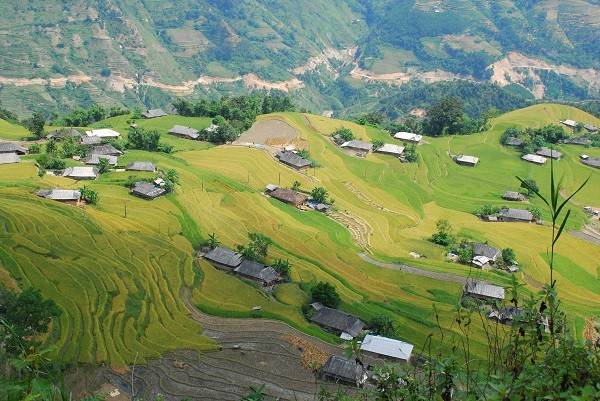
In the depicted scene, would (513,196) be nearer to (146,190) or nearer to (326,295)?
(326,295)

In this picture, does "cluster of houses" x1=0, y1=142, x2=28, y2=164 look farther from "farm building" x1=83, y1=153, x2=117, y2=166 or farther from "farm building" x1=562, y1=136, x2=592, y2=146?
"farm building" x1=562, y1=136, x2=592, y2=146

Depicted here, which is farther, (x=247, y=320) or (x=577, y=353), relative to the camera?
(x=247, y=320)

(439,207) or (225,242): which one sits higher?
(225,242)

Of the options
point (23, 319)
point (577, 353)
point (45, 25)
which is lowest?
point (45, 25)

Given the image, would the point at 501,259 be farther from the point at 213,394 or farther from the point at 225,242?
the point at 213,394

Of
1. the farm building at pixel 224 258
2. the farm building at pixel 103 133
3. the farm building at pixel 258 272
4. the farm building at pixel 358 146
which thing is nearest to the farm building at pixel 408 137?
the farm building at pixel 358 146

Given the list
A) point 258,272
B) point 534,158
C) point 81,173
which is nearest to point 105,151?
point 81,173

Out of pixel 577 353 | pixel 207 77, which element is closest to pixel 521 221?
pixel 577 353
